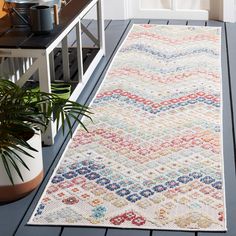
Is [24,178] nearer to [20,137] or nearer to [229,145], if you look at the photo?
[20,137]

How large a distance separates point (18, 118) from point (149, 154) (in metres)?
0.73

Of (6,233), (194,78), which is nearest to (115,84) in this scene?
(194,78)

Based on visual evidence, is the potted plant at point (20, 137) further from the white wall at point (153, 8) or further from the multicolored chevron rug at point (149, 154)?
the white wall at point (153, 8)

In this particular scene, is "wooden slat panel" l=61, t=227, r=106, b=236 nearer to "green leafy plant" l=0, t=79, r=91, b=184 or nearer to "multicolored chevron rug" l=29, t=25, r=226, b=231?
"multicolored chevron rug" l=29, t=25, r=226, b=231

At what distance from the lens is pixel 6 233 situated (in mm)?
2541

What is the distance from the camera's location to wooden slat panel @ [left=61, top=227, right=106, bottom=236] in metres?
2.51

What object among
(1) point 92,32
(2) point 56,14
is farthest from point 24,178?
(1) point 92,32

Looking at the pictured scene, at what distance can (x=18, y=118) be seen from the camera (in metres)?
2.71

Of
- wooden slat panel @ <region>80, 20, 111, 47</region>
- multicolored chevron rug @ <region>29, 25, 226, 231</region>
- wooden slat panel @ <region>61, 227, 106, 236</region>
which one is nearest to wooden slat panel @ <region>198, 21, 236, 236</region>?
multicolored chevron rug @ <region>29, 25, 226, 231</region>

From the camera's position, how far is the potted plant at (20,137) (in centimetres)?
261

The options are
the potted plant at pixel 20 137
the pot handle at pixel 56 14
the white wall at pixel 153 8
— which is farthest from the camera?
the white wall at pixel 153 8

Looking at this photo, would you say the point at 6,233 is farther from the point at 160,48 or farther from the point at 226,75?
the point at 160,48

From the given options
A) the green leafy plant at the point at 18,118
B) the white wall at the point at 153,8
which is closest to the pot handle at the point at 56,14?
the green leafy plant at the point at 18,118

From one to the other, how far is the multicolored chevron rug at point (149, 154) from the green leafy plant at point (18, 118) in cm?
26
